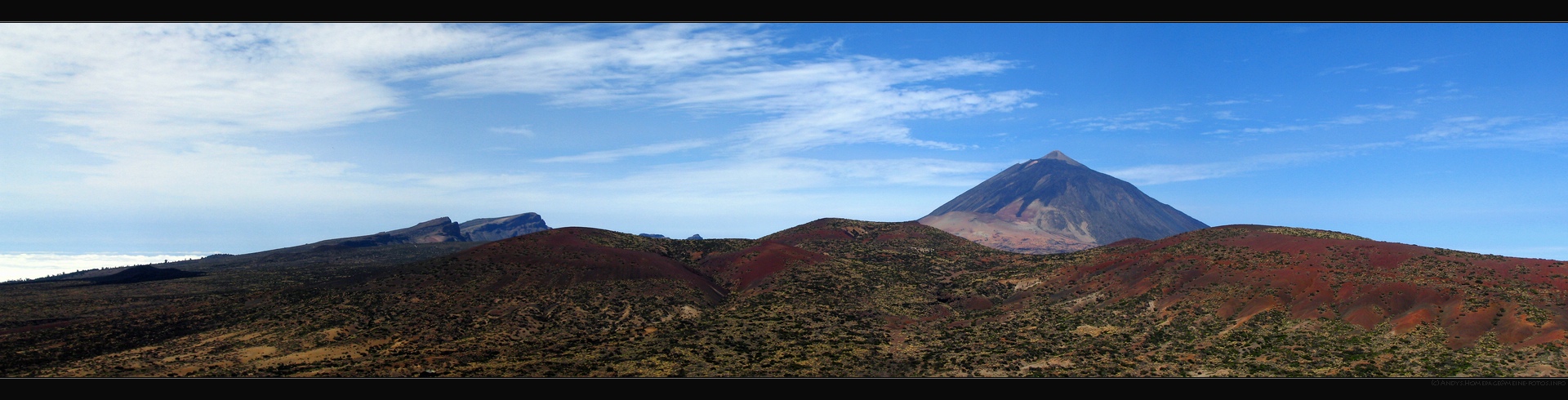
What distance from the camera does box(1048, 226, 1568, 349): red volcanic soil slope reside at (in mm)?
50125

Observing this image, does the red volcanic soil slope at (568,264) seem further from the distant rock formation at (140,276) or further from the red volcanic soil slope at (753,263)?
the distant rock formation at (140,276)

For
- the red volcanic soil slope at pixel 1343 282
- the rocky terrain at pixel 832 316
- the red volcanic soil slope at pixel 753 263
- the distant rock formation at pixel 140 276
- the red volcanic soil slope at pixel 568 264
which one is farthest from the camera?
the distant rock formation at pixel 140 276

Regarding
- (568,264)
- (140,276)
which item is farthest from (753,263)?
(140,276)

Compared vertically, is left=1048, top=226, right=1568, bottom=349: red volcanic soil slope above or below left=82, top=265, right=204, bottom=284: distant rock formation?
below

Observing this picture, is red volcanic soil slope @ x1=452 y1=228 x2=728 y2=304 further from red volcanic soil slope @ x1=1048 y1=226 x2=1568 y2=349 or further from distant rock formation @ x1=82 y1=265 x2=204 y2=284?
red volcanic soil slope @ x1=1048 y1=226 x2=1568 y2=349

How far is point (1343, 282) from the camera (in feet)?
194

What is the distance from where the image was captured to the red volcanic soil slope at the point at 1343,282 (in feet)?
164

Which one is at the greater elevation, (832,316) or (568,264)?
(568,264)

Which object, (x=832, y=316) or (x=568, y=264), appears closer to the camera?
(x=832, y=316)

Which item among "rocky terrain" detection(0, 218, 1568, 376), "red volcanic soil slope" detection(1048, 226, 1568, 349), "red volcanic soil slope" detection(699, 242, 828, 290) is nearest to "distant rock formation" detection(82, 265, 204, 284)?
"rocky terrain" detection(0, 218, 1568, 376)

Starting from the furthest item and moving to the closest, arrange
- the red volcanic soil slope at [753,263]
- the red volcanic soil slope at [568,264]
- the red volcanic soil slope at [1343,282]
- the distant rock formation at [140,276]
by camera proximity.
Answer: the distant rock formation at [140,276]
the red volcanic soil slope at [753,263]
the red volcanic soil slope at [568,264]
the red volcanic soil slope at [1343,282]

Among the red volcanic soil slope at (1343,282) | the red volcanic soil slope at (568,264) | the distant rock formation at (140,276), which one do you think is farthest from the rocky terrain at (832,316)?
the distant rock formation at (140,276)

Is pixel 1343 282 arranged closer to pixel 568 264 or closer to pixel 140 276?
pixel 568 264

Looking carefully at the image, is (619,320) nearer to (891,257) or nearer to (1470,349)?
(891,257)
